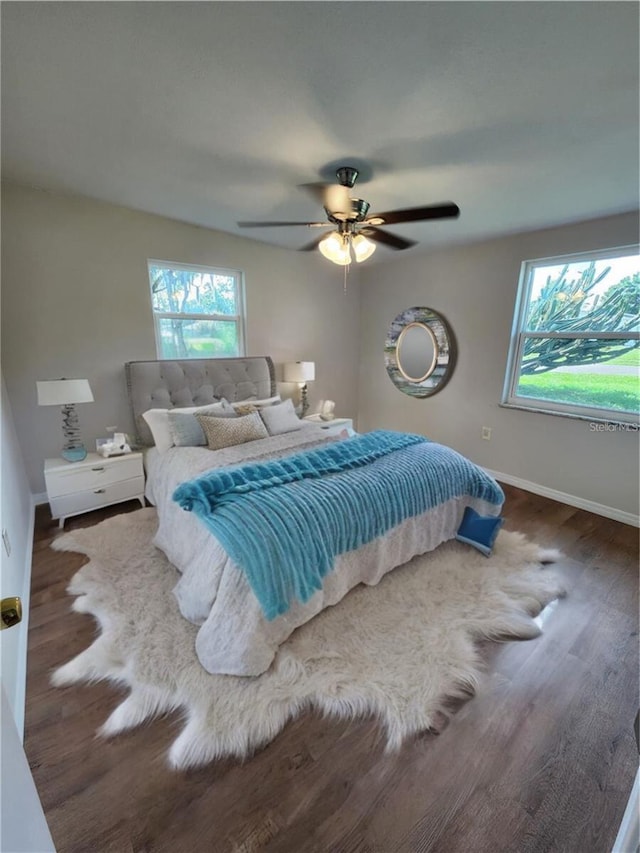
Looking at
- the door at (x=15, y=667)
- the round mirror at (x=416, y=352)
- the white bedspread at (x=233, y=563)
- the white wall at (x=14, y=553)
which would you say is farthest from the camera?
the round mirror at (x=416, y=352)

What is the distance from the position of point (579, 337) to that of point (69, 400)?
4.18 metres

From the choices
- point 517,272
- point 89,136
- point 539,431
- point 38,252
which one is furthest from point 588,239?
point 38,252

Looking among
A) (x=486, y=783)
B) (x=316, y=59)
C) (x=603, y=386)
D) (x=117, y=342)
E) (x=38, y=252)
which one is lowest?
(x=486, y=783)

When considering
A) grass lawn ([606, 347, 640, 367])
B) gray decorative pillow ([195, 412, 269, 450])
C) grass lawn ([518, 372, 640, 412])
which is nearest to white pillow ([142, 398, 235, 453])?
gray decorative pillow ([195, 412, 269, 450])

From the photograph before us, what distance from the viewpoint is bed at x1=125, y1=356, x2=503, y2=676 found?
156cm

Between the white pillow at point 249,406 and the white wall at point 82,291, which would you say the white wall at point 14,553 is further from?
the white pillow at point 249,406

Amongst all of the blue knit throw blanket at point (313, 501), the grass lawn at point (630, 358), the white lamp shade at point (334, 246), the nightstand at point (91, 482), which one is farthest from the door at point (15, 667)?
the grass lawn at point (630, 358)

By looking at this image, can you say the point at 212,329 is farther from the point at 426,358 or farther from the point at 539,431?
the point at 539,431

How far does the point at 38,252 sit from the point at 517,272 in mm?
4085

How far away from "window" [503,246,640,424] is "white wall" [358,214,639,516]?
0.11m

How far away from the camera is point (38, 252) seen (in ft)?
8.70

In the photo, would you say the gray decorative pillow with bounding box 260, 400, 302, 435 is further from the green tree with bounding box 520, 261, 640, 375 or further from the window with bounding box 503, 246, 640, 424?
the green tree with bounding box 520, 261, 640, 375

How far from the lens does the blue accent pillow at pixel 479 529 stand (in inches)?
95.4

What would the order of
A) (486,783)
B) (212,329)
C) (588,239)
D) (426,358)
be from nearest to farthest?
(486,783)
(588,239)
(212,329)
(426,358)
